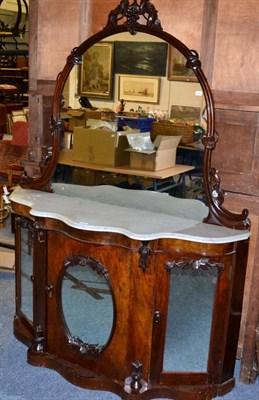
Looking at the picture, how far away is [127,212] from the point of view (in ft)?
7.89

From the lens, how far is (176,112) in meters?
2.41

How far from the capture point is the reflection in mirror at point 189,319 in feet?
7.27

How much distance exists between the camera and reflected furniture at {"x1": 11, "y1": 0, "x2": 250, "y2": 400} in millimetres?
2188

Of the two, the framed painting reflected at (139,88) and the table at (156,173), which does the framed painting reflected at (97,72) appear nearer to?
the framed painting reflected at (139,88)

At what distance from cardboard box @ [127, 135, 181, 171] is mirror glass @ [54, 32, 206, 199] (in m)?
0.03

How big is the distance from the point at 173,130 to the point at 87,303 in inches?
35.6

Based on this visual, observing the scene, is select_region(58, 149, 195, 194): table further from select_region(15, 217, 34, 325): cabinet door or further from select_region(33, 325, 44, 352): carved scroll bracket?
select_region(33, 325, 44, 352): carved scroll bracket

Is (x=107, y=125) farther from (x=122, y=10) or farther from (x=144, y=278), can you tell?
(x=144, y=278)

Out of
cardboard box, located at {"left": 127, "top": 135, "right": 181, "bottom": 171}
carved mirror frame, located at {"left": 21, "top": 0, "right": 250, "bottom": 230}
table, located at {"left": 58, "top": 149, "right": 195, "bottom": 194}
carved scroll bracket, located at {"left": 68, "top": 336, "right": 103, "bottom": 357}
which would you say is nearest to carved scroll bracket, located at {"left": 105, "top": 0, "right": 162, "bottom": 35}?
carved mirror frame, located at {"left": 21, "top": 0, "right": 250, "bottom": 230}

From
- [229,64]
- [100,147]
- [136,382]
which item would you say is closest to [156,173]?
[100,147]

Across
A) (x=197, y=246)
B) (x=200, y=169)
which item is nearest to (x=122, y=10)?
(x=200, y=169)

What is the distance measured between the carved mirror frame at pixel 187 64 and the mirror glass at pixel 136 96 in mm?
32

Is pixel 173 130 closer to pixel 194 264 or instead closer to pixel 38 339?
pixel 194 264

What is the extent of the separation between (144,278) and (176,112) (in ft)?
2.57
